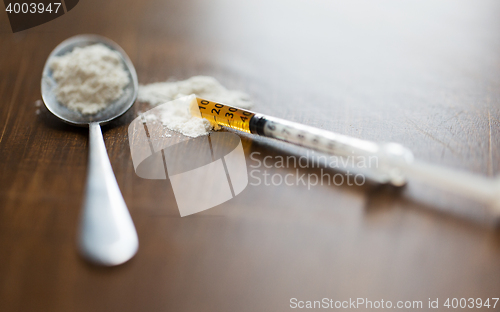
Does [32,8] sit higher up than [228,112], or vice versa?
[32,8]

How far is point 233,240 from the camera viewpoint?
423 mm

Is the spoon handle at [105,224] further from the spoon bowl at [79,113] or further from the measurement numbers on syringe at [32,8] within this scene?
the measurement numbers on syringe at [32,8]

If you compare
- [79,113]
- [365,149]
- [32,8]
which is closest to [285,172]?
[365,149]

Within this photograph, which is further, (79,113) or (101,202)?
(79,113)

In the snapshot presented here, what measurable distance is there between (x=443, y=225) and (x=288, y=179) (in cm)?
19

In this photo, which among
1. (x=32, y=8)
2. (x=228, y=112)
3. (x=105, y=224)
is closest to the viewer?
(x=105, y=224)

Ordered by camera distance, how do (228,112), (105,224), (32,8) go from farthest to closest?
(32,8) < (228,112) < (105,224)

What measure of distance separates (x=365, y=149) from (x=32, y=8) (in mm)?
816

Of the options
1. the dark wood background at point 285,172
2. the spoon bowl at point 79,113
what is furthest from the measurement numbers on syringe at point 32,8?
the spoon bowl at point 79,113

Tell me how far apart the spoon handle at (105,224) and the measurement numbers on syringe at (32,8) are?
1.79ft

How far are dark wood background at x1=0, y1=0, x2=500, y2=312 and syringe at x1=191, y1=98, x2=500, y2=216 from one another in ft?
0.05

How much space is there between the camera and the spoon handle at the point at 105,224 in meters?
0.40

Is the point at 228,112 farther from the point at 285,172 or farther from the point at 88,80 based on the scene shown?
the point at 88,80

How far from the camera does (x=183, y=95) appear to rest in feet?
2.03
